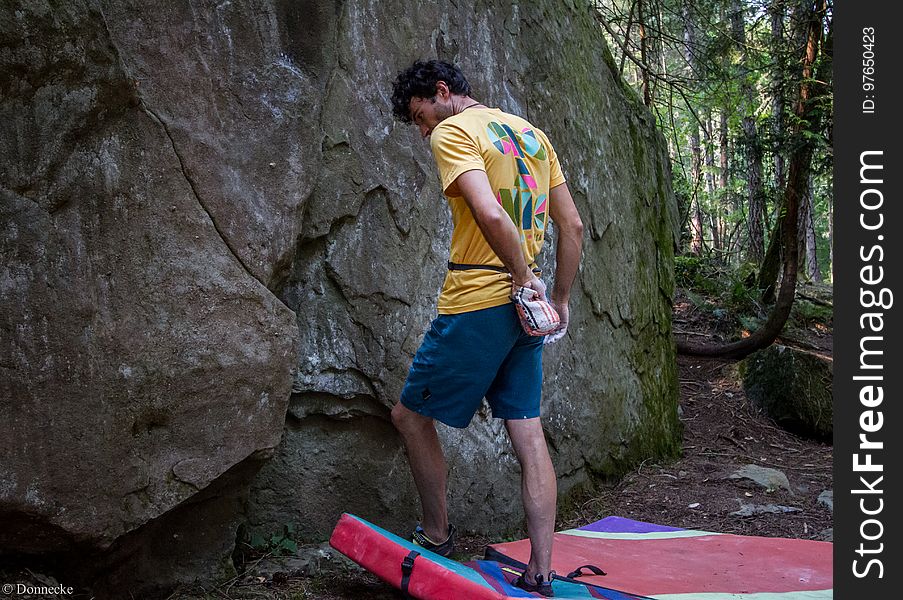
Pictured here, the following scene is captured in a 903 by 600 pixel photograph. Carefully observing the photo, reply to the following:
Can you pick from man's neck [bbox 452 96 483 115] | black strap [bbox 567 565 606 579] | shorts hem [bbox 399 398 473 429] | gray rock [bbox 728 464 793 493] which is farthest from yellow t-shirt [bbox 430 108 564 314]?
gray rock [bbox 728 464 793 493]

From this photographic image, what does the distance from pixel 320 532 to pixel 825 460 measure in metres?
3.91

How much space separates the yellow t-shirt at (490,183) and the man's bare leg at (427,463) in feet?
1.53

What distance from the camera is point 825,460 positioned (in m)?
5.88

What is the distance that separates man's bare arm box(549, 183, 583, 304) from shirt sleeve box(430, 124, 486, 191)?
0.52 m

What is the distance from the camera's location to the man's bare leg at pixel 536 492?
298 cm

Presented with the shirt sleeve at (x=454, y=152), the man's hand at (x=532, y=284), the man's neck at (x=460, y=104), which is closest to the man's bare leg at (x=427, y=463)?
the man's hand at (x=532, y=284)

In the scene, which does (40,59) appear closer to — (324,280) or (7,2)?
(7,2)

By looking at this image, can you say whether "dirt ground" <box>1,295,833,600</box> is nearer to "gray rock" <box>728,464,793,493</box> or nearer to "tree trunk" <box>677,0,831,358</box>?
"gray rock" <box>728,464,793,493</box>

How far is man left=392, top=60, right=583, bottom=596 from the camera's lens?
9.62 feet

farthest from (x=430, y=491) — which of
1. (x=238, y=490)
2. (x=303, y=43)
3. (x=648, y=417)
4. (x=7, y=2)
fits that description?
(x=648, y=417)

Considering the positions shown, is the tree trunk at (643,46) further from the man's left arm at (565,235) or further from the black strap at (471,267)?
the black strap at (471,267)

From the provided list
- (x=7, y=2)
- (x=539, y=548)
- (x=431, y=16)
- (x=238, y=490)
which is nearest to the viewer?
(x=7, y=2)

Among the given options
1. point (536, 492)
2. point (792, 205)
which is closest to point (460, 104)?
point (536, 492)

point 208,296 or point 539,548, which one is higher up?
point 208,296
